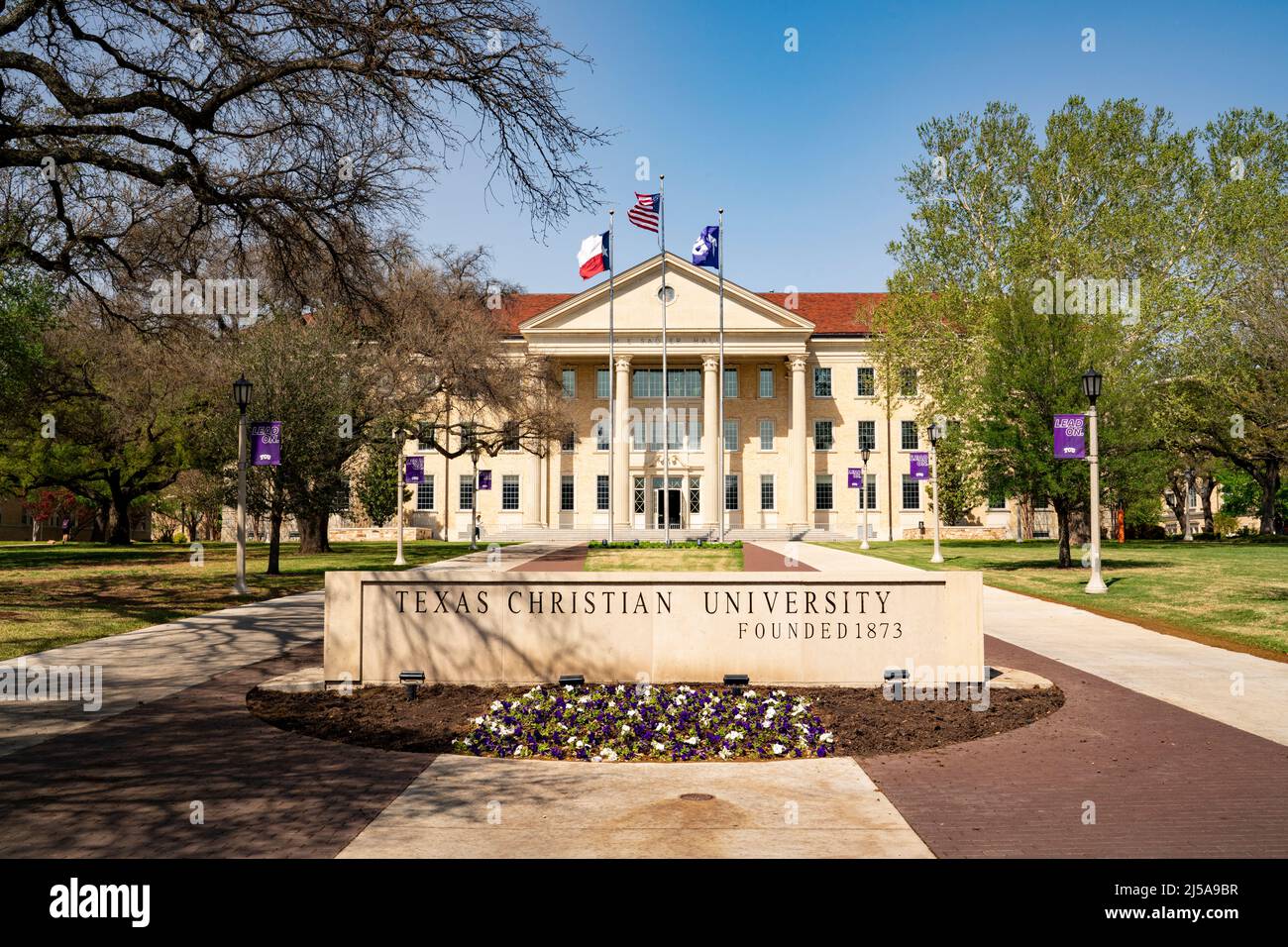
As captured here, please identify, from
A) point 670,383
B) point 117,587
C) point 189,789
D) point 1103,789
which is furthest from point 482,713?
point 670,383

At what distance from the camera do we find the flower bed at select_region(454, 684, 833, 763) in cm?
728

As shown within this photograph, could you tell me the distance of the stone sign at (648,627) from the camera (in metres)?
9.56

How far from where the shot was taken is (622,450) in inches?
2504

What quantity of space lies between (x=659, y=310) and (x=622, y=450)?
1012 cm

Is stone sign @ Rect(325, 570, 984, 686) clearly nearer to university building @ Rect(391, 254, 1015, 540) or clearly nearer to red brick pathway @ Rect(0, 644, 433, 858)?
red brick pathway @ Rect(0, 644, 433, 858)

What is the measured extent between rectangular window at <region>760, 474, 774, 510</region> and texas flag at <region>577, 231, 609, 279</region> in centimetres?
2619

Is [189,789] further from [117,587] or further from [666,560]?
[666,560]

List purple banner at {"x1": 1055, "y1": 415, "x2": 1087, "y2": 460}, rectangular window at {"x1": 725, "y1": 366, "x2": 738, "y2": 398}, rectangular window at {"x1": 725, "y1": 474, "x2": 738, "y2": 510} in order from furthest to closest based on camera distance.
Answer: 1. rectangular window at {"x1": 725, "y1": 366, "x2": 738, "y2": 398}
2. rectangular window at {"x1": 725, "y1": 474, "x2": 738, "y2": 510}
3. purple banner at {"x1": 1055, "y1": 415, "x2": 1087, "y2": 460}

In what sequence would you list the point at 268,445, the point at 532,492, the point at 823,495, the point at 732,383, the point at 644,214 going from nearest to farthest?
the point at 268,445 → the point at 644,214 → the point at 532,492 → the point at 823,495 → the point at 732,383

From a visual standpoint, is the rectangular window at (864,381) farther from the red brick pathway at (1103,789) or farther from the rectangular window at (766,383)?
the red brick pathway at (1103,789)

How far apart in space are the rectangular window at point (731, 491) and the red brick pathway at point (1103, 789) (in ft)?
185

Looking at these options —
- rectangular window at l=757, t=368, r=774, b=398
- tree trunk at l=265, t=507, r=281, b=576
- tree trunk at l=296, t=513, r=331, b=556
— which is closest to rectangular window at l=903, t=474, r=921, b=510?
rectangular window at l=757, t=368, r=774, b=398

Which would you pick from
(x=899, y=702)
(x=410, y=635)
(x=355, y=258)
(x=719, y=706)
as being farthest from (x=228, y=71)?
(x=899, y=702)

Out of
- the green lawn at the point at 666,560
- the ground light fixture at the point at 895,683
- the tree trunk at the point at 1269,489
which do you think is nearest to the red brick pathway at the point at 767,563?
the green lawn at the point at 666,560
